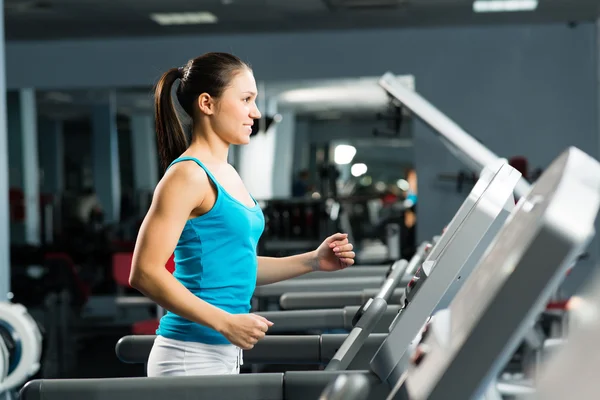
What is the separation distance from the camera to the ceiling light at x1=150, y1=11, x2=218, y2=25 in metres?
7.31

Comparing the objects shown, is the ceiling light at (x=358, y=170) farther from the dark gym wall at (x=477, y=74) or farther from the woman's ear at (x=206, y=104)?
the woman's ear at (x=206, y=104)

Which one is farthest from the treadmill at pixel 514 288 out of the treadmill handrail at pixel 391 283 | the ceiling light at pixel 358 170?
the ceiling light at pixel 358 170

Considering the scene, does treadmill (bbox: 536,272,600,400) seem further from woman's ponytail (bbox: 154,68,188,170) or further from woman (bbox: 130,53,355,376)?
woman's ponytail (bbox: 154,68,188,170)

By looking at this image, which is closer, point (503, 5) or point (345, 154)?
point (503, 5)

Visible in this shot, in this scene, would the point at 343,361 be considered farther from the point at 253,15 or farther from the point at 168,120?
the point at 253,15

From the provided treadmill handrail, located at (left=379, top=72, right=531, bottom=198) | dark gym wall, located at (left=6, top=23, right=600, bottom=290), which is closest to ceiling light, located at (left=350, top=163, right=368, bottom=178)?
dark gym wall, located at (left=6, top=23, right=600, bottom=290)

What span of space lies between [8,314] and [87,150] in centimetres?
587

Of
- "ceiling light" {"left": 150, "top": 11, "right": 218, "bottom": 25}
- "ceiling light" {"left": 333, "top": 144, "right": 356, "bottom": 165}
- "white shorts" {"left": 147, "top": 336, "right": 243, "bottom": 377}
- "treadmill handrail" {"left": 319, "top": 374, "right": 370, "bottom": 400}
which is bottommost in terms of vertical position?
"white shorts" {"left": 147, "top": 336, "right": 243, "bottom": 377}

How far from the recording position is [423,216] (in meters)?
8.16

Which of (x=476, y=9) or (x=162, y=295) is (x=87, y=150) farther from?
(x=162, y=295)

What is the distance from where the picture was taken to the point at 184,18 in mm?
7477

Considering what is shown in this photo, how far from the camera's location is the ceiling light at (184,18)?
288 inches

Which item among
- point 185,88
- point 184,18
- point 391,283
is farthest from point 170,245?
point 184,18

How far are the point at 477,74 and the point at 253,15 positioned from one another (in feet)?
7.28
